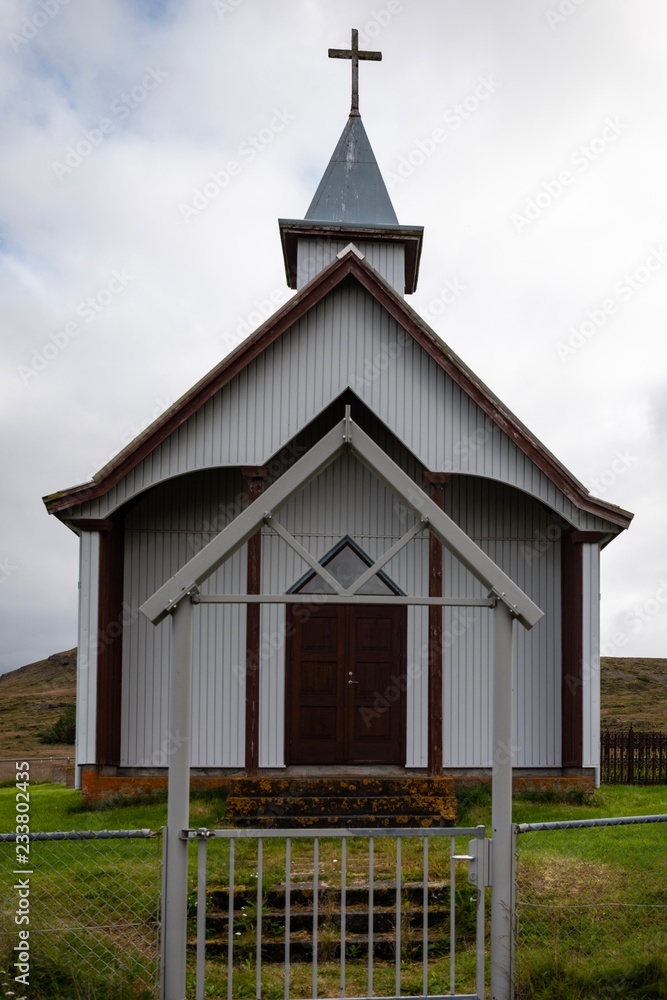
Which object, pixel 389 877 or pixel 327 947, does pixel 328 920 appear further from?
pixel 389 877

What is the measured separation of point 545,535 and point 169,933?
916 centimetres

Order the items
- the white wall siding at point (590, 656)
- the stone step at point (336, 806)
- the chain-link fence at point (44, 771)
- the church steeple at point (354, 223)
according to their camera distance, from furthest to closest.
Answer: the chain-link fence at point (44, 771) < the church steeple at point (354, 223) < the white wall siding at point (590, 656) < the stone step at point (336, 806)

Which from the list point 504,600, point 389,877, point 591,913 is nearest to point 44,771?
point 389,877

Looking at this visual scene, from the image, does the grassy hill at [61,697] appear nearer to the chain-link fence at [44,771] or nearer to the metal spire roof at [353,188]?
the chain-link fence at [44,771]

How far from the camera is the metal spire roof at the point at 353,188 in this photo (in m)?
15.9

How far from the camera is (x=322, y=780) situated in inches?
425

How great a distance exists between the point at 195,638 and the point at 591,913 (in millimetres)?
6904

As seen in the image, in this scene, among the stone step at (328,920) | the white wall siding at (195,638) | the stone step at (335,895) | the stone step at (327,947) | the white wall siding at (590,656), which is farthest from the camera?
the white wall siding at (195,638)

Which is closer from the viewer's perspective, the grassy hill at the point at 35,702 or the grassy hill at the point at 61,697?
the grassy hill at the point at 35,702

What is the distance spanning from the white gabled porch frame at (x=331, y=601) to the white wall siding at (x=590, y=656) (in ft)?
22.9

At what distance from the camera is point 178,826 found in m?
5.53

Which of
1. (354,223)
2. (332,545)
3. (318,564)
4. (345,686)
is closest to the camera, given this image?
(318,564)

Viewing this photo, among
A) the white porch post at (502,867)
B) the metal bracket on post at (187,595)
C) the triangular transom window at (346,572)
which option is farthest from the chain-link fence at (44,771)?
the white porch post at (502,867)

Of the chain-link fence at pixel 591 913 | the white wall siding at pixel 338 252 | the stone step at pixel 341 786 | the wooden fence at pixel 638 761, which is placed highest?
the white wall siding at pixel 338 252
